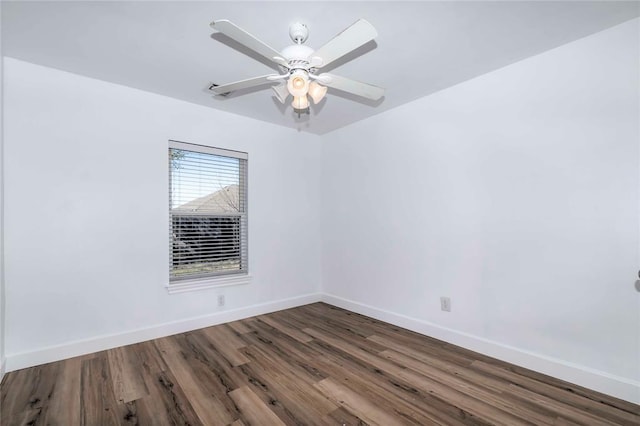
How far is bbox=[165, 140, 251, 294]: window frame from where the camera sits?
10.2 ft

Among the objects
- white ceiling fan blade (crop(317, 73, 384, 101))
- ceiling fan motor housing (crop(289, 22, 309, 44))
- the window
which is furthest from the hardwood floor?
ceiling fan motor housing (crop(289, 22, 309, 44))

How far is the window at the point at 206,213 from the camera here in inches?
125

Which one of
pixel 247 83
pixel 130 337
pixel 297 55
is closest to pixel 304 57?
pixel 297 55

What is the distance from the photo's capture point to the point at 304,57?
1791 mm

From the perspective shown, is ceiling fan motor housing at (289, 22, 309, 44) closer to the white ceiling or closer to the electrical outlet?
the white ceiling

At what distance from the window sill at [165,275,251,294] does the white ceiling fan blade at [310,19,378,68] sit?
254cm

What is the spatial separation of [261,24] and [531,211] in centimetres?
238

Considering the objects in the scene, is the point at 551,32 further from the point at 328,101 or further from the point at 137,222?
the point at 137,222

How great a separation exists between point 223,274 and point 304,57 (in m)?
2.58

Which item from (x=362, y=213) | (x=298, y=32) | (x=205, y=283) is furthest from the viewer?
(x=362, y=213)

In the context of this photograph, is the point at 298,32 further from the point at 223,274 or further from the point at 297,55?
the point at 223,274

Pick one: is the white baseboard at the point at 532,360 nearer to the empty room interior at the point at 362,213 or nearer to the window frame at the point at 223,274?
the empty room interior at the point at 362,213

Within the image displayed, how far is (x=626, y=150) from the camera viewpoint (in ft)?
6.35

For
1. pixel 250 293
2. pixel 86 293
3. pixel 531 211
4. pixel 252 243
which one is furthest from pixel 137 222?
pixel 531 211
